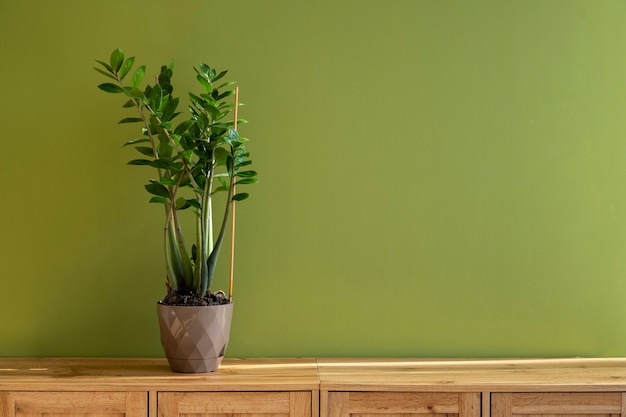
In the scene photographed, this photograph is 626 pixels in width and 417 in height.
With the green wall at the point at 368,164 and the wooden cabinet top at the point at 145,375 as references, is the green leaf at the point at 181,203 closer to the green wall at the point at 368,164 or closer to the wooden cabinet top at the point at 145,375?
the green wall at the point at 368,164

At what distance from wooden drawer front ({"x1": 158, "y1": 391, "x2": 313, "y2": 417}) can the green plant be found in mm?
298

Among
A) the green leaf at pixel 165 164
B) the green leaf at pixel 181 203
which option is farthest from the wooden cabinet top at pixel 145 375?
the green leaf at pixel 165 164

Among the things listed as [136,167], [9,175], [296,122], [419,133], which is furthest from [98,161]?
[419,133]

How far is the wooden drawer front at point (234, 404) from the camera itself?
7.09ft

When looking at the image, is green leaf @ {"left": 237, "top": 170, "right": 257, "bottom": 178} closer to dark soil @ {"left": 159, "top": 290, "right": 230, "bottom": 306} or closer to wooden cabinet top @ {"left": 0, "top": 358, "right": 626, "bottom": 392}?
dark soil @ {"left": 159, "top": 290, "right": 230, "bottom": 306}

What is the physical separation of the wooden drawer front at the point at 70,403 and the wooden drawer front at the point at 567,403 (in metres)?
1.05

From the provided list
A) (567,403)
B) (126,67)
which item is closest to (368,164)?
(126,67)

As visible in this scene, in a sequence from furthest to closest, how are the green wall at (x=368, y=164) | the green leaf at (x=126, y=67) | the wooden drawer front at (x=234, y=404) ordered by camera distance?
the green wall at (x=368, y=164), the green leaf at (x=126, y=67), the wooden drawer front at (x=234, y=404)

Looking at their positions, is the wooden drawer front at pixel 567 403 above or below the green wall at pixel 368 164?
below

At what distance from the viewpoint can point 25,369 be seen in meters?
2.36

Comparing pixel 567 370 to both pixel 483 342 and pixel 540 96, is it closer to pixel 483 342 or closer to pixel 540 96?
pixel 483 342

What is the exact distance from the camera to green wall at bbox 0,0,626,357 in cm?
258

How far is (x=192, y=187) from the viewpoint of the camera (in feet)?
7.58

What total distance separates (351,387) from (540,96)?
1.18 meters
